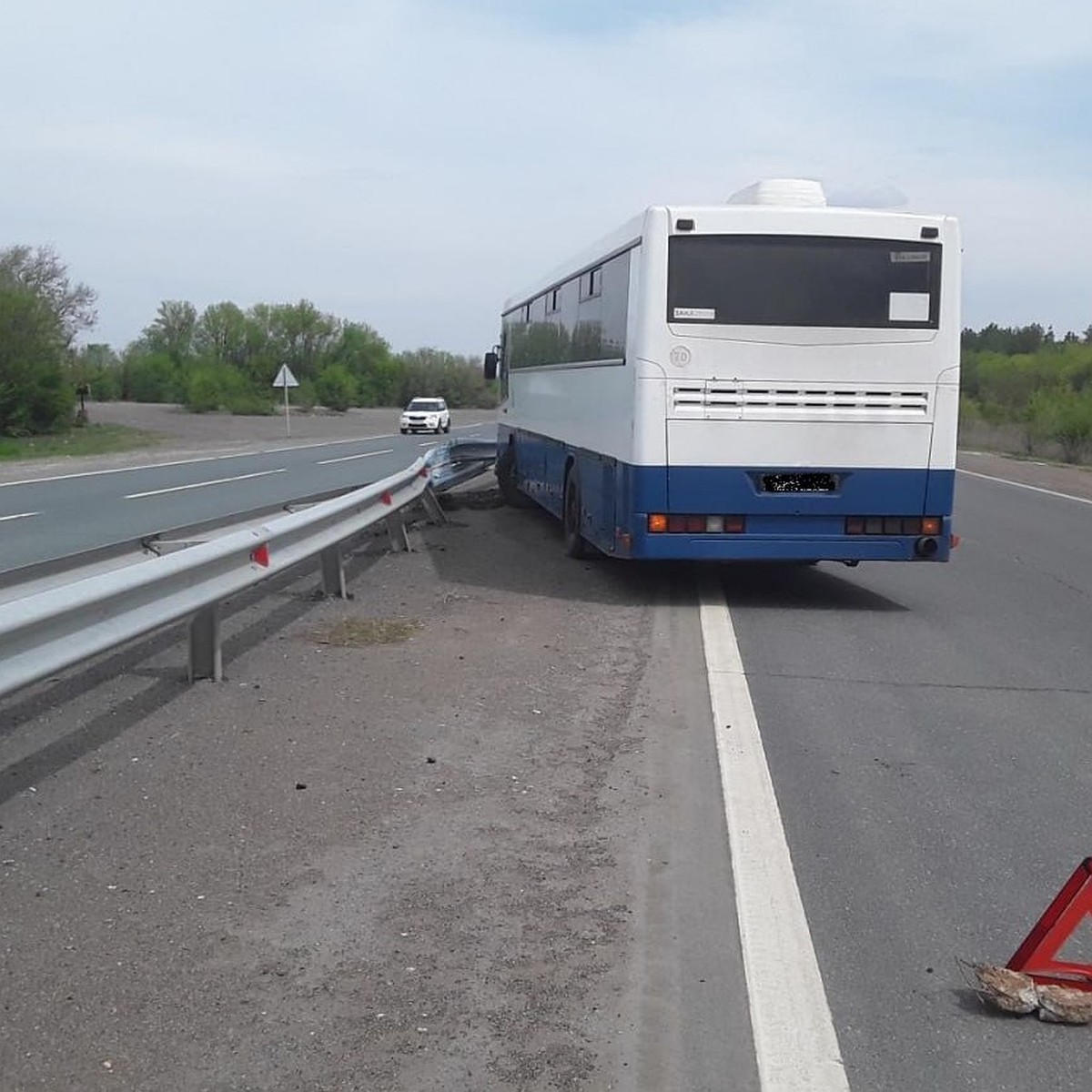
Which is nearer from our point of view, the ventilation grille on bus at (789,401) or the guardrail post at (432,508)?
the ventilation grille on bus at (789,401)

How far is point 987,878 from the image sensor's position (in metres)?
5.40

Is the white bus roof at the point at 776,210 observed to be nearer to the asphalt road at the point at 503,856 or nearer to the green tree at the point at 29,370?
the asphalt road at the point at 503,856

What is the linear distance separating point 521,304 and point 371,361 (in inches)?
3828

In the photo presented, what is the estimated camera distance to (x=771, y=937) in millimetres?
4738

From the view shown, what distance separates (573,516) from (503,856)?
922cm

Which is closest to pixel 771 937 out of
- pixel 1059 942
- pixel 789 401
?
pixel 1059 942

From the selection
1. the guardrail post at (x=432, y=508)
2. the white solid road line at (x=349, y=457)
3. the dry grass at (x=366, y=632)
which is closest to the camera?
the dry grass at (x=366, y=632)

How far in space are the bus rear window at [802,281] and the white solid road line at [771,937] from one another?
180 inches

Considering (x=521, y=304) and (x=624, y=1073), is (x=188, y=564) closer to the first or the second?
(x=624, y=1073)

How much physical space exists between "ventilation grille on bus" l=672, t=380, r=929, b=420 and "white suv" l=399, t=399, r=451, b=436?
5148 centimetres

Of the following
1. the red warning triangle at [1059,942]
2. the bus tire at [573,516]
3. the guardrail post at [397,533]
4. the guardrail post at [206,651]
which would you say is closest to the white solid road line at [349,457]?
the guardrail post at [397,533]

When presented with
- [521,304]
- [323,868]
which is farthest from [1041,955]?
[521,304]

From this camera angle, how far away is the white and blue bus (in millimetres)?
11477

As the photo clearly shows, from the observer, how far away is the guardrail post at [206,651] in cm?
814
